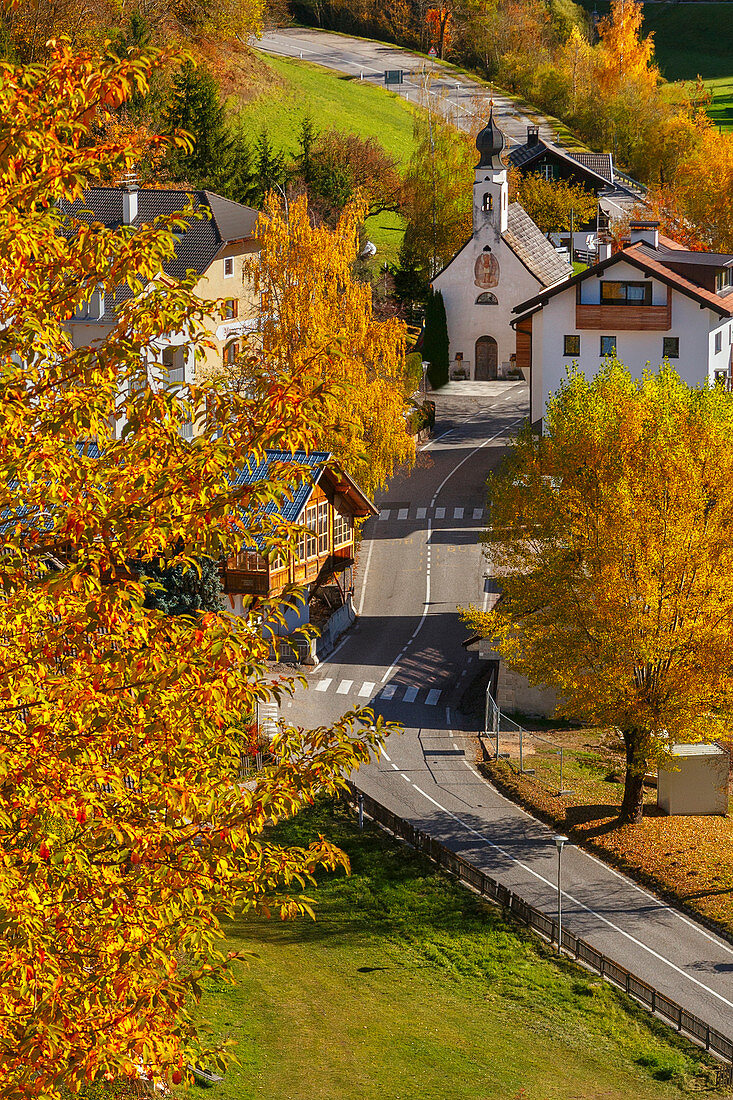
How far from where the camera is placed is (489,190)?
8412 cm

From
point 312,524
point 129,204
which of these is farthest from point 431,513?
point 129,204

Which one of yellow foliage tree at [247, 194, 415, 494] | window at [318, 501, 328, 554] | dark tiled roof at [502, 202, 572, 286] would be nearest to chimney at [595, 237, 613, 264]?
dark tiled roof at [502, 202, 572, 286]

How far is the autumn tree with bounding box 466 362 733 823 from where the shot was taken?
38750 millimetres

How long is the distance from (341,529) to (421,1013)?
26298mm

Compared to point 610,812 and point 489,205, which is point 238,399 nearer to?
point 610,812

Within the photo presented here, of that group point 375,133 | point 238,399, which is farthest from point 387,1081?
point 375,133

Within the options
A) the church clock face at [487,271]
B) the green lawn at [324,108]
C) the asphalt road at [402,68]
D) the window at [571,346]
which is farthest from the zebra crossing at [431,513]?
the asphalt road at [402,68]

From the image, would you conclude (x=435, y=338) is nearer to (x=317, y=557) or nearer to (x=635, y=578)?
(x=317, y=557)

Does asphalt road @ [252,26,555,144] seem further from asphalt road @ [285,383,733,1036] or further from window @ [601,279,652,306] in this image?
window @ [601,279,652,306]

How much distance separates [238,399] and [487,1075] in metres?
18.3

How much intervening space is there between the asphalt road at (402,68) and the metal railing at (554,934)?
347 ft

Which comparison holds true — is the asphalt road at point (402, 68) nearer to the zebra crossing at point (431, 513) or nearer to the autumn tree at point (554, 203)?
the autumn tree at point (554, 203)

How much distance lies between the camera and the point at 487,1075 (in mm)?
26891

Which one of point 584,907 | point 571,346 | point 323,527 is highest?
point 571,346
